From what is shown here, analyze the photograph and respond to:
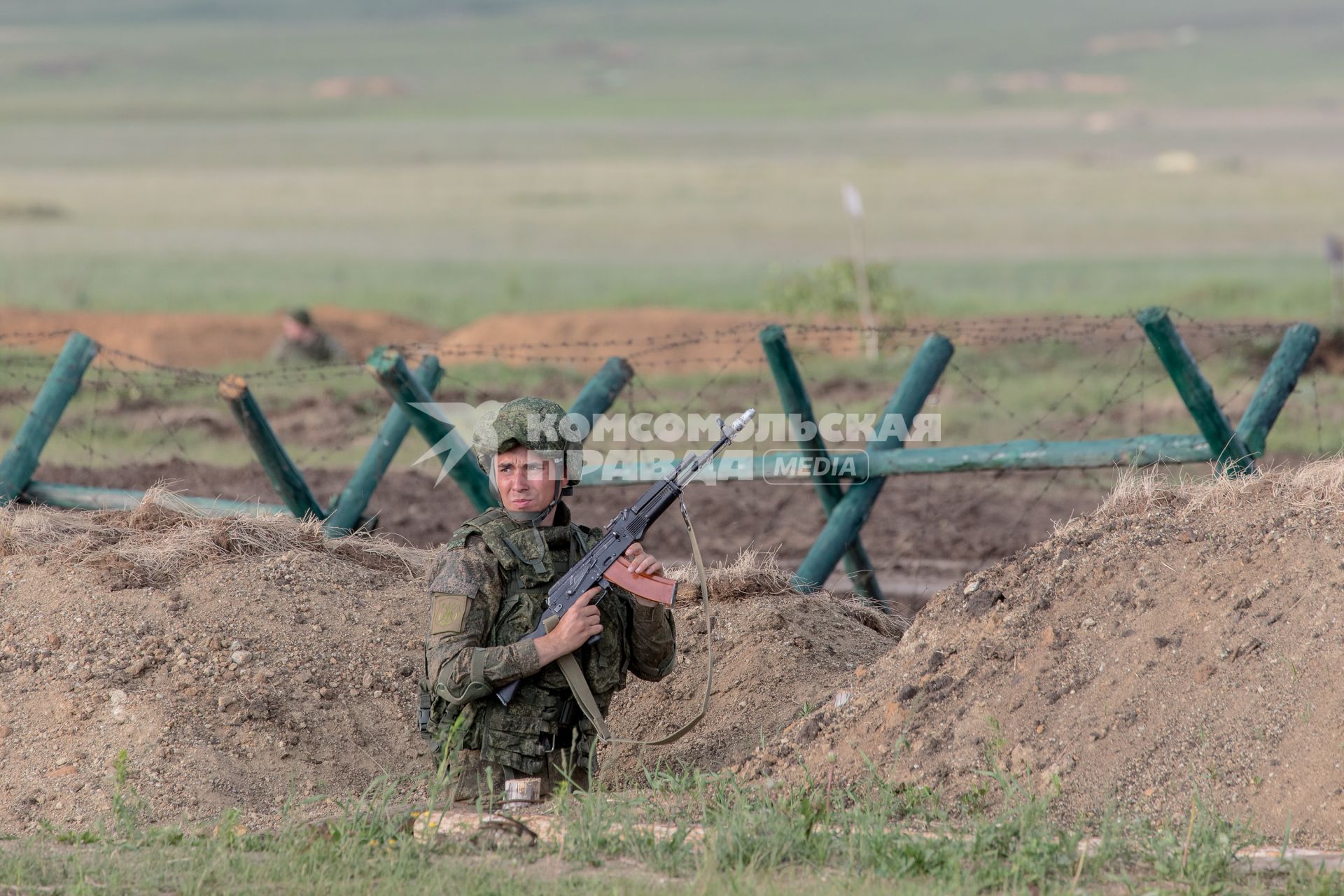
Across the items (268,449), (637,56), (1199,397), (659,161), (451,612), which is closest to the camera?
(451,612)

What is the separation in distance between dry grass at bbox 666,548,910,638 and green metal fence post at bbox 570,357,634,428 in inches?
28.0

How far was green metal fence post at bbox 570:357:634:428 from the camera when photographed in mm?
6453

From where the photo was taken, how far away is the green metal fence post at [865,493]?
6445 mm

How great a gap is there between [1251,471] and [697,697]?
6.98 ft

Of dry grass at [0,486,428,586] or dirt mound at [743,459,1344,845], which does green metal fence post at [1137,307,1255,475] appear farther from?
dry grass at [0,486,428,586]

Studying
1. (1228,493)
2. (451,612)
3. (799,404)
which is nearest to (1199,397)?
(1228,493)

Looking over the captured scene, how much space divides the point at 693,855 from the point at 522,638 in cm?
99

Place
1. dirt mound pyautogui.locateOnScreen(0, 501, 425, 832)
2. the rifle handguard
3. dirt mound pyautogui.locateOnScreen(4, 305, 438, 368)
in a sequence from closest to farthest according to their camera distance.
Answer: the rifle handguard < dirt mound pyautogui.locateOnScreen(0, 501, 425, 832) < dirt mound pyautogui.locateOnScreen(4, 305, 438, 368)

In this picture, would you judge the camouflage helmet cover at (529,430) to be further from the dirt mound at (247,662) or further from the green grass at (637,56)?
the green grass at (637,56)

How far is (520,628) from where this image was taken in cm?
457

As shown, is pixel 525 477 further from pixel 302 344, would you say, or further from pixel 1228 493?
pixel 302 344

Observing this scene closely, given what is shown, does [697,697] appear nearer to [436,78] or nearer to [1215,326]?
[1215,326]

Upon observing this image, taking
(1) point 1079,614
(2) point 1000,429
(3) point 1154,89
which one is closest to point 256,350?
(2) point 1000,429

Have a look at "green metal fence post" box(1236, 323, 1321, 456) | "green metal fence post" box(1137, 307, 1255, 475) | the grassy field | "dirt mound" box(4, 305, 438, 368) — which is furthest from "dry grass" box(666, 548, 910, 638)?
the grassy field
